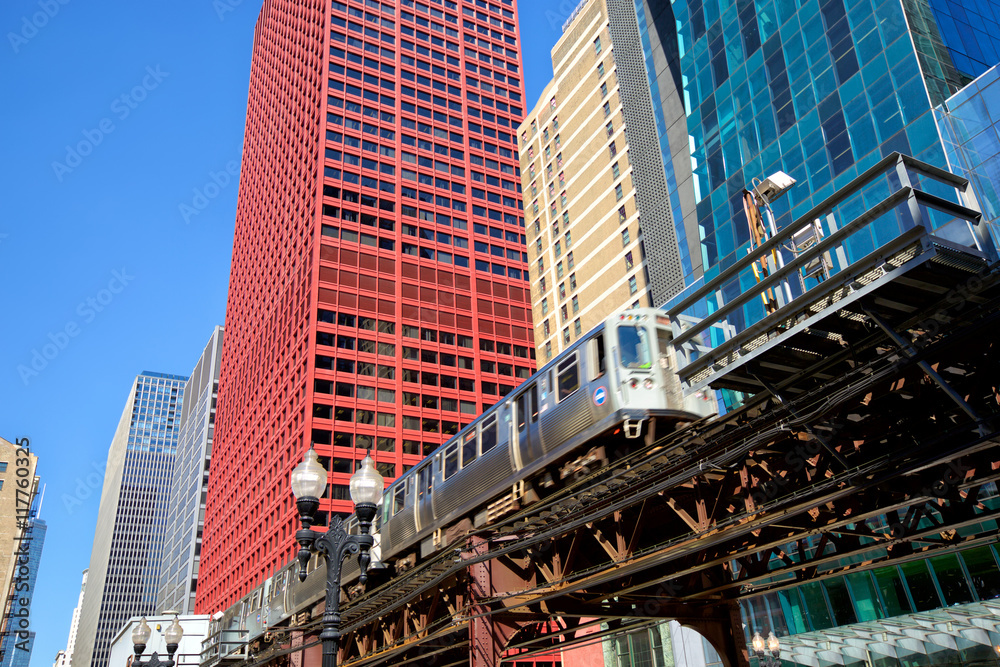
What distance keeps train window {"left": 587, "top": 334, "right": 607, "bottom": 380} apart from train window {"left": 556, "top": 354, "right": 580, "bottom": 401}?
46 cm

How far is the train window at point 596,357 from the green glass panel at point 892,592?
1727 cm

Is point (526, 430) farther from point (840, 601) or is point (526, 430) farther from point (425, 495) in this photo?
point (840, 601)

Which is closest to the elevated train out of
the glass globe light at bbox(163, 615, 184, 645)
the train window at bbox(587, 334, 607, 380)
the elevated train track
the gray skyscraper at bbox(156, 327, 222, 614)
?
the train window at bbox(587, 334, 607, 380)

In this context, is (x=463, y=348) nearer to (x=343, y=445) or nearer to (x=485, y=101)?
(x=343, y=445)

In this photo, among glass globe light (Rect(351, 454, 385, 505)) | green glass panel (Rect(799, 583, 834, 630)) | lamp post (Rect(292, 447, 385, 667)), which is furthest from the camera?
green glass panel (Rect(799, 583, 834, 630))

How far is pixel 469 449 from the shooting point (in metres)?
19.2

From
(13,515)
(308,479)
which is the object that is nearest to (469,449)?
(308,479)

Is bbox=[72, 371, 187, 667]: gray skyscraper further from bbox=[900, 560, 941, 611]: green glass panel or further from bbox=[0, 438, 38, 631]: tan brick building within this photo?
bbox=[900, 560, 941, 611]: green glass panel

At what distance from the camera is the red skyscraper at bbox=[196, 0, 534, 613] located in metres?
70.9

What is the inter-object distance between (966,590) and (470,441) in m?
16.3

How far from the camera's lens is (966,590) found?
24.3 metres

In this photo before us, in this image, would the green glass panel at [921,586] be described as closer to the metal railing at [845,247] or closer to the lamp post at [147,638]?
the metal railing at [845,247]

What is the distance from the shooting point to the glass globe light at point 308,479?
11.9m

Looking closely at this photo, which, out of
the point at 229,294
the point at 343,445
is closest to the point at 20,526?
the point at 343,445
